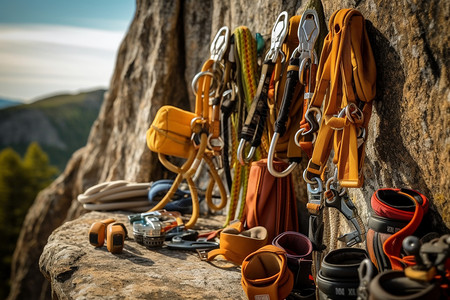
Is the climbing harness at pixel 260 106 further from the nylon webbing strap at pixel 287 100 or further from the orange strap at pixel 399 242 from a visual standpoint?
the orange strap at pixel 399 242

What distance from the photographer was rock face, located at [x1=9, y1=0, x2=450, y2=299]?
2535mm

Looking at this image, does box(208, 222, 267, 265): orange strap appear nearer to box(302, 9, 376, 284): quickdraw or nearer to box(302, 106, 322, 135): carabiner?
box(302, 9, 376, 284): quickdraw

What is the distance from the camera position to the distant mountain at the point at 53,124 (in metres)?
96.8

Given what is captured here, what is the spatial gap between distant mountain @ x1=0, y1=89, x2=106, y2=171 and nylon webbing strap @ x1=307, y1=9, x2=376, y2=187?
324 feet

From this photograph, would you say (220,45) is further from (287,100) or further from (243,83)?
(287,100)

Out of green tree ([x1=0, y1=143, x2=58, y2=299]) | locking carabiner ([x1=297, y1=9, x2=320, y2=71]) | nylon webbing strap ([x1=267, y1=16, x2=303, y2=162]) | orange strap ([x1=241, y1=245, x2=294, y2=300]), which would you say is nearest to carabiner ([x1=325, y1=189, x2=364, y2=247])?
orange strap ([x1=241, y1=245, x2=294, y2=300])

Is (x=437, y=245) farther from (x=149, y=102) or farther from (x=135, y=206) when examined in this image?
(x=149, y=102)

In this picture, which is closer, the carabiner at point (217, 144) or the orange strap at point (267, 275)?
the orange strap at point (267, 275)

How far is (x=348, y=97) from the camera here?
293 cm

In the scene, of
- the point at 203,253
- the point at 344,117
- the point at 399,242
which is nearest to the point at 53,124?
the point at 203,253

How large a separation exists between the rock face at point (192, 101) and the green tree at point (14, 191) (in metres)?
17.4

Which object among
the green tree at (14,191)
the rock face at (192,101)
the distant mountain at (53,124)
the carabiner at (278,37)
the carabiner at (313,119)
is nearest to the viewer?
the rock face at (192,101)

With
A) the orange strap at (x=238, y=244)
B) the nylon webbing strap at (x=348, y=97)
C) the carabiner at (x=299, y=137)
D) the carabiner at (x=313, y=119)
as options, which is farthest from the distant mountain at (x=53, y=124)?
the nylon webbing strap at (x=348, y=97)

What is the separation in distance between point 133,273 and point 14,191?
3500cm
